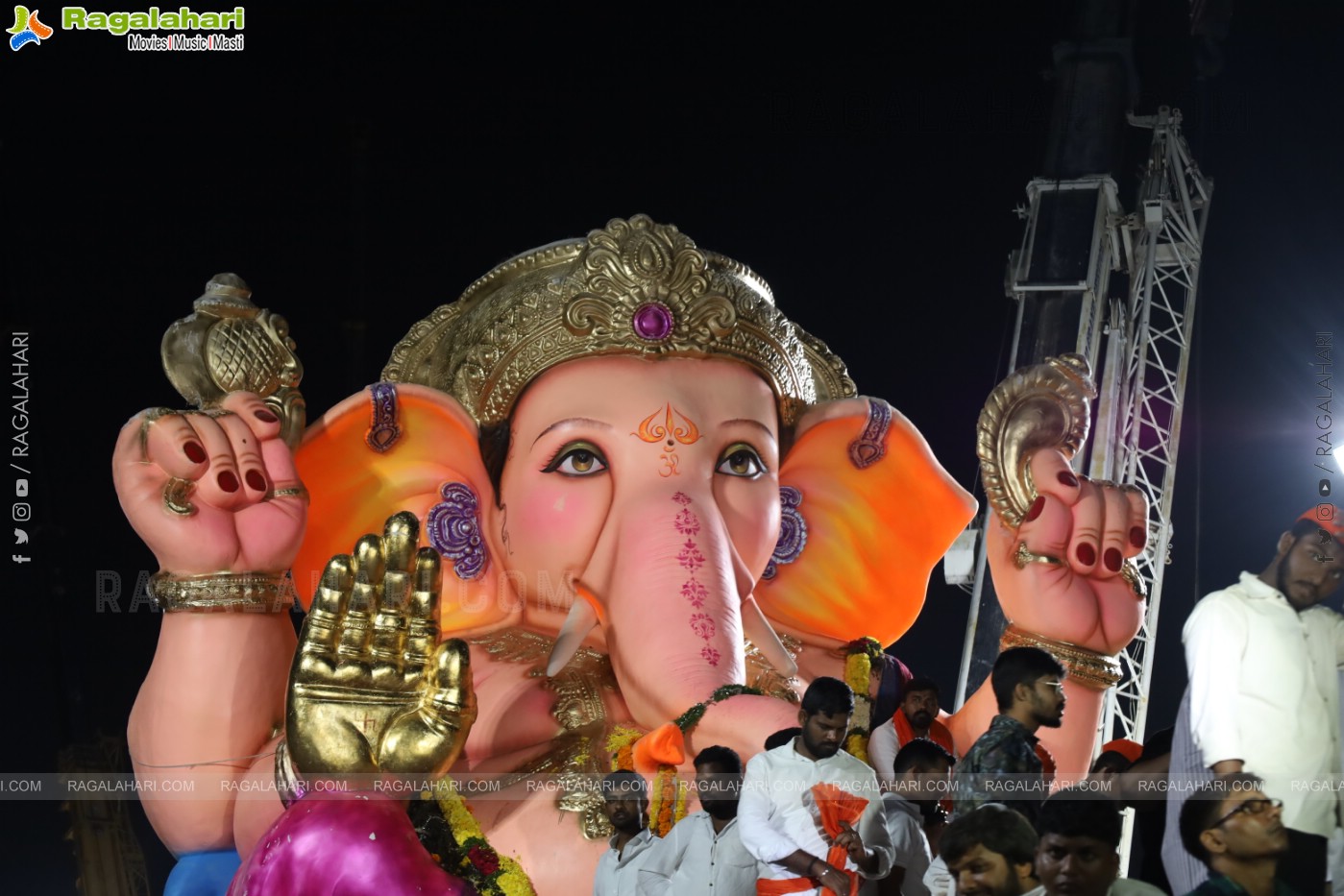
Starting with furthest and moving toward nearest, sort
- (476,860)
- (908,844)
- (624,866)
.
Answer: (476,860), (624,866), (908,844)

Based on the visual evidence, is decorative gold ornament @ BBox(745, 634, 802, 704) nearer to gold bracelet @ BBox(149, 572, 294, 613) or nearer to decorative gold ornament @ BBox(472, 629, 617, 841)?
decorative gold ornament @ BBox(472, 629, 617, 841)

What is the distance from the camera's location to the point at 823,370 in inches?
179

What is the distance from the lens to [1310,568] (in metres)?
2.88

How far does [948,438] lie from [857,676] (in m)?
1.96

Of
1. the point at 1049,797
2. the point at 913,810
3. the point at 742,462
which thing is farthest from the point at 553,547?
the point at 1049,797

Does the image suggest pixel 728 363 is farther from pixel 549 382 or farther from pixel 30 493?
pixel 30 493

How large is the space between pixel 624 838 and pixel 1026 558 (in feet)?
3.70

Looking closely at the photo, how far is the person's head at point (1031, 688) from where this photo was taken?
9.76ft

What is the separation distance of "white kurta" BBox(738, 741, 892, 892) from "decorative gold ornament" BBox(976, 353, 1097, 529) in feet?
3.77

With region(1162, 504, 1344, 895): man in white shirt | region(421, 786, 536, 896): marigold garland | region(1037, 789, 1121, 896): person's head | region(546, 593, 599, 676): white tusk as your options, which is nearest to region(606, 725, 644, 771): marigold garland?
region(546, 593, 599, 676): white tusk

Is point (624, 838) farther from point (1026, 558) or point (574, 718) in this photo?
point (1026, 558)

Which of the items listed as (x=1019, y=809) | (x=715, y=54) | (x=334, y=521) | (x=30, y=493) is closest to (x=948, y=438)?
(x=715, y=54)

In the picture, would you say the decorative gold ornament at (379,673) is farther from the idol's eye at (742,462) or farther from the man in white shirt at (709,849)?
the idol's eye at (742,462)

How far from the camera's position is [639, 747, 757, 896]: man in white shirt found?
127 inches
